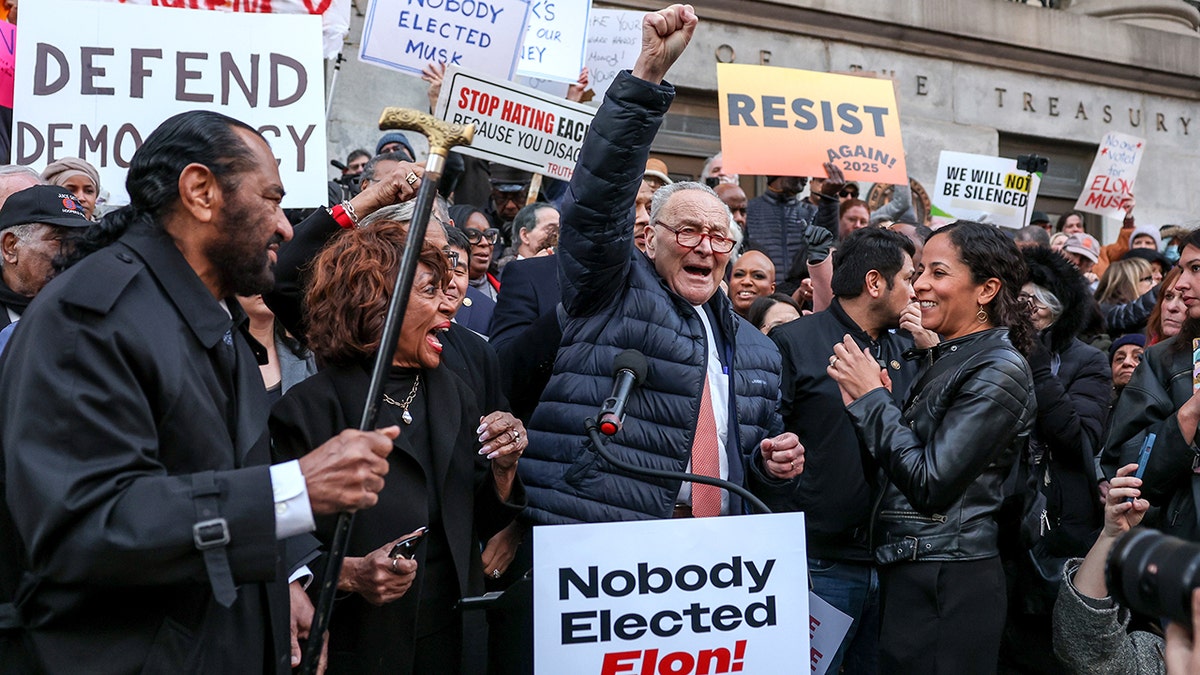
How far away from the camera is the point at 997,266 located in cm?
407

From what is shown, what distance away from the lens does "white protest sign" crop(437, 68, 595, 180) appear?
654 cm

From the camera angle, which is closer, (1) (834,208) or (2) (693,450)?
(2) (693,450)

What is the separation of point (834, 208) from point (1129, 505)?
4.15 m

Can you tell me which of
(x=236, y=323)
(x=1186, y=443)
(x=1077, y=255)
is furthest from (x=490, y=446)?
(x=1077, y=255)

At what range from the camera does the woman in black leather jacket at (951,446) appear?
370cm

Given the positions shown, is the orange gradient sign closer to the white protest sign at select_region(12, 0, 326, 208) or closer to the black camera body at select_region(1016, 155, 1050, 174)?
the black camera body at select_region(1016, 155, 1050, 174)

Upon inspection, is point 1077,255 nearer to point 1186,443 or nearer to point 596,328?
point 1186,443

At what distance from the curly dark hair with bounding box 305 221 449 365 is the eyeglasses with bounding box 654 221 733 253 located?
35.2 inches

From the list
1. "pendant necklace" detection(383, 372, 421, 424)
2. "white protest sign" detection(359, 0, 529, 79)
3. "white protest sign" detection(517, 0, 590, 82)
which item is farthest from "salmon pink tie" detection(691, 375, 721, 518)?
"white protest sign" detection(517, 0, 590, 82)

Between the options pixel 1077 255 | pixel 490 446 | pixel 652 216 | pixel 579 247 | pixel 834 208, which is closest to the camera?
pixel 490 446

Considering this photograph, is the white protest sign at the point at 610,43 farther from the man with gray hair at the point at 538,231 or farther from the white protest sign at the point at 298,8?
the man with gray hair at the point at 538,231

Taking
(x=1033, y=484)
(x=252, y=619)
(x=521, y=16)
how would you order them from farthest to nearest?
(x=521, y=16)
(x=1033, y=484)
(x=252, y=619)

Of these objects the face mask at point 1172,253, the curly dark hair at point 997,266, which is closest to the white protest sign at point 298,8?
the curly dark hair at point 997,266

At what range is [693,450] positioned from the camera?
152 inches
